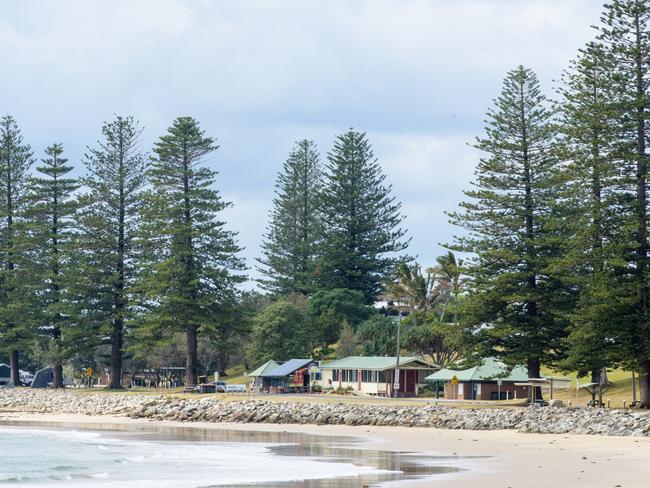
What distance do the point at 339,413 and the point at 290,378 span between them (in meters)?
24.4

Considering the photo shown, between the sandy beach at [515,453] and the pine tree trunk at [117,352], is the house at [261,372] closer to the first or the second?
the pine tree trunk at [117,352]

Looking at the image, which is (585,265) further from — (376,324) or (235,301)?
(376,324)

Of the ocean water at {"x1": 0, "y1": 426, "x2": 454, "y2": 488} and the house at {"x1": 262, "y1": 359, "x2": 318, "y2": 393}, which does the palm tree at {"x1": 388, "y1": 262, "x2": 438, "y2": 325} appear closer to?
the house at {"x1": 262, "y1": 359, "x2": 318, "y2": 393}

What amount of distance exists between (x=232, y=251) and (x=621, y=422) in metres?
41.6

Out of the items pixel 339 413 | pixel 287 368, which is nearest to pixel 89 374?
pixel 287 368

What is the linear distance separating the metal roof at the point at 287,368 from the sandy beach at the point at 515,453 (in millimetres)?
22288

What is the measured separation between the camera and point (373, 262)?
99.0 metres

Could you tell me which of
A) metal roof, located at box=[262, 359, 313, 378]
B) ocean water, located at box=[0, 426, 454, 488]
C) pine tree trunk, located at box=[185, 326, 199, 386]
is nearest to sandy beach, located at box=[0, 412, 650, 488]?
ocean water, located at box=[0, 426, 454, 488]

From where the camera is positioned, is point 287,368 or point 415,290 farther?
point 415,290

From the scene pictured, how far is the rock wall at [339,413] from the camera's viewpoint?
131ft

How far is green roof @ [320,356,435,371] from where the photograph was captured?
224ft

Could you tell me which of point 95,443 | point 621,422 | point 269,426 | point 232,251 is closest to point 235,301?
point 232,251

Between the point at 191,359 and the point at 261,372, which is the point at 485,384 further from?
the point at 191,359

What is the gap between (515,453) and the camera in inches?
1291
